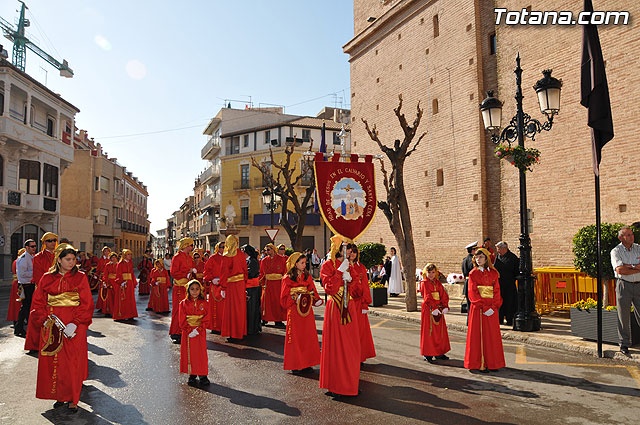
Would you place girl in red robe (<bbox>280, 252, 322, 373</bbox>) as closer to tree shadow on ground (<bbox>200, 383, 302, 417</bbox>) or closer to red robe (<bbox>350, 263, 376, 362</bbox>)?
red robe (<bbox>350, 263, 376, 362</bbox>)

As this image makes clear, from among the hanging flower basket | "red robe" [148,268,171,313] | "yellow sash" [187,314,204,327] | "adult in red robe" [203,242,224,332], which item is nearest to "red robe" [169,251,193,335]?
"adult in red robe" [203,242,224,332]

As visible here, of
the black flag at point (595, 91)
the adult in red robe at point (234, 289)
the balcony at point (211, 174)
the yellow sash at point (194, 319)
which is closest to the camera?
the yellow sash at point (194, 319)

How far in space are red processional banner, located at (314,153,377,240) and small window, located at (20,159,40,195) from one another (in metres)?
26.8

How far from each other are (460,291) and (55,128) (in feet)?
91.6

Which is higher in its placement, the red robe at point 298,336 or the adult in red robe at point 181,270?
the adult in red robe at point 181,270

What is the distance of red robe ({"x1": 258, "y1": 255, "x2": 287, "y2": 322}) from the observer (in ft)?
37.6

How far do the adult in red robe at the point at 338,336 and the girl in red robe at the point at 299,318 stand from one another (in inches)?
41.1

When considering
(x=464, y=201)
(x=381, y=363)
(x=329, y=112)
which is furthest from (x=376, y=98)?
(x=329, y=112)

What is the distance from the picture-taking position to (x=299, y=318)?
23.7ft

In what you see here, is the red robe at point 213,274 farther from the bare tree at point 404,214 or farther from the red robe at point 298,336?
the bare tree at point 404,214

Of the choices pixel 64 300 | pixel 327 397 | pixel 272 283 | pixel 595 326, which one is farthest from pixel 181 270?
pixel 595 326

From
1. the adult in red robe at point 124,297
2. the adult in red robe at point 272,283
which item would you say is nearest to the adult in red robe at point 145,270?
the adult in red robe at point 124,297

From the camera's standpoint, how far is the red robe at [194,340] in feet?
21.0

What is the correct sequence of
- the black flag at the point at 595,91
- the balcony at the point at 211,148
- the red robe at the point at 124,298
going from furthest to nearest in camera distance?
the balcony at the point at 211,148
the red robe at the point at 124,298
the black flag at the point at 595,91
